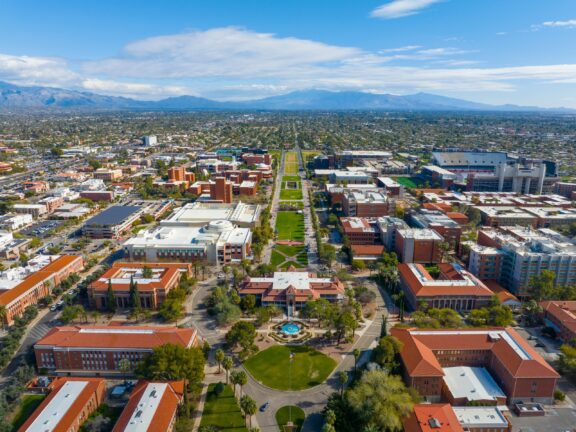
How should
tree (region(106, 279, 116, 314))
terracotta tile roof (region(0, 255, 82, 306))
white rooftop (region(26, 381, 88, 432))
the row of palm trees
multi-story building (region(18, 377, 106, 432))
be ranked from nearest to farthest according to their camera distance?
white rooftop (region(26, 381, 88, 432)) < multi-story building (region(18, 377, 106, 432)) < the row of palm trees < terracotta tile roof (region(0, 255, 82, 306)) < tree (region(106, 279, 116, 314))

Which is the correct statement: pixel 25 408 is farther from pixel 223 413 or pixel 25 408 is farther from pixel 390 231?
pixel 390 231

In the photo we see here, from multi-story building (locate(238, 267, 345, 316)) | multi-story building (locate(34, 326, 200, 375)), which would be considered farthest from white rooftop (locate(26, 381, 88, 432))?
multi-story building (locate(238, 267, 345, 316))

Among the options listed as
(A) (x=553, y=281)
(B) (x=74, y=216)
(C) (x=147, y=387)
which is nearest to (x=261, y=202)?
(B) (x=74, y=216)

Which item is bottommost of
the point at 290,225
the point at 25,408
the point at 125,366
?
the point at 25,408

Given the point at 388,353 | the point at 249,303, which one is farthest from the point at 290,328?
the point at 388,353

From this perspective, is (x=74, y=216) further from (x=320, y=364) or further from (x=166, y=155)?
(x=166, y=155)

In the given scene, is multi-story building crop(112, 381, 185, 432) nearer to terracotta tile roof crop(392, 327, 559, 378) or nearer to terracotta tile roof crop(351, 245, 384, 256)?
terracotta tile roof crop(392, 327, 559, 378)

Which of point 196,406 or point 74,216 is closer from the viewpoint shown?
point 196,406
